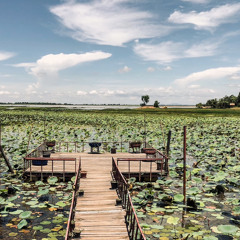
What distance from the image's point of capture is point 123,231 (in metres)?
7.39

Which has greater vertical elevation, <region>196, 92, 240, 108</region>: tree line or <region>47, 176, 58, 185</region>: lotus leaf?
<region>196, 92, 240, 108</region>: tree line

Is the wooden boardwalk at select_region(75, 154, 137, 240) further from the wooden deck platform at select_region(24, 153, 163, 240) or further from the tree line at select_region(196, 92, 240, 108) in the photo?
the tree line at select_region(196, 92, 240, 108)

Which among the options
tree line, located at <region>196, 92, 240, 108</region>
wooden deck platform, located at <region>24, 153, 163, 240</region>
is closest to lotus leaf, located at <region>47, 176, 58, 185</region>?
wooden deck platform, located at <region>24, 153, 163, 240</region>

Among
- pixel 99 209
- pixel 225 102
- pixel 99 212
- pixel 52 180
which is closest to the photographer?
pixel 99 212

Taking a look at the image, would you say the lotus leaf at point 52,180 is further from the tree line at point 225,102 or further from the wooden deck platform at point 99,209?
the tree line at point 225,102

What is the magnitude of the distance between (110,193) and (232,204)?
5.00 metres

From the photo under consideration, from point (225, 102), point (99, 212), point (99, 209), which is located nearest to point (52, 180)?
point (99, 209)

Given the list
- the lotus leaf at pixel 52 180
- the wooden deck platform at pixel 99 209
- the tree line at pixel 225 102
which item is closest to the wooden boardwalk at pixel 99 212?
the wooden deck platform at pixel 99 209

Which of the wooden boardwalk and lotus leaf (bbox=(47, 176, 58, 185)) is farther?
lotus leaf (bbox=(47, 176, 58, 185))

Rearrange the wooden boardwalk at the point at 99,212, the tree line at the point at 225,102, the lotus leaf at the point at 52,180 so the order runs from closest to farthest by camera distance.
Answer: the wooden boardwalk at the point at 99,212
the lotus leaf at the point at 52,180
the tree line at the point at 225,102

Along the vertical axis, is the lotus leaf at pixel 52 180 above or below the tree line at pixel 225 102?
below

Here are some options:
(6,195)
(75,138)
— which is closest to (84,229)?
(6,195)

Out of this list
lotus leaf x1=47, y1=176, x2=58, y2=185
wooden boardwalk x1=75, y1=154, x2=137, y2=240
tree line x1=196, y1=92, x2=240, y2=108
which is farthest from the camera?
tree line x1=196, y1=92, x2=240, y2=108

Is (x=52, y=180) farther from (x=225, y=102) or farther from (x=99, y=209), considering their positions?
(x=225, y=102)
